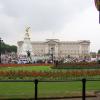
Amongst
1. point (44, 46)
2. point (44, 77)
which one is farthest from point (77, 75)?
point (44, 46)

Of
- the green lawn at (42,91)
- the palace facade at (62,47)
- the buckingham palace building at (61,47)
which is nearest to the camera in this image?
the green lawn at (42,91)

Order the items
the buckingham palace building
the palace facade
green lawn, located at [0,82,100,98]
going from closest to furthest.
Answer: green lawn, located at [0,82,100,98]
the buckingham palace building
the palace facade

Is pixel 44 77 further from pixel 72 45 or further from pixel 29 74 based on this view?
pixel 72 45

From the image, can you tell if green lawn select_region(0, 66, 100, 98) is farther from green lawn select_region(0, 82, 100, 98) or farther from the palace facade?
the palace facade

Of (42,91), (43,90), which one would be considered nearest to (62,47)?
(43,90)

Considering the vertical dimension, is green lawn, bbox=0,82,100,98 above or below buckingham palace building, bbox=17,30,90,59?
below

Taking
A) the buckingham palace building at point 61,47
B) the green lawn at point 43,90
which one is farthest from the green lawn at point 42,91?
the buckingham palace building at point 61,47

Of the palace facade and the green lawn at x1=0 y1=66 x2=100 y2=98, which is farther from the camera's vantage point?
the palace facade

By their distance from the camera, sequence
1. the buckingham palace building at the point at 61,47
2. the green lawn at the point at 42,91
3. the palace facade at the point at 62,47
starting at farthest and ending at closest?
the palace facade at the point at 62,47 < the buckingham palace building at the point at 61,47 < the green lawn at the point at 42,91

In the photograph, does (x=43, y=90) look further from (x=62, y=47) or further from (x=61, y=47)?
(x=62, y=47)

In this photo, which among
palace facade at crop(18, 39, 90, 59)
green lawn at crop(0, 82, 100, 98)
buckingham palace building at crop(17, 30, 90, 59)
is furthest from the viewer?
palace facade at crop(18, 39, 90, 59)

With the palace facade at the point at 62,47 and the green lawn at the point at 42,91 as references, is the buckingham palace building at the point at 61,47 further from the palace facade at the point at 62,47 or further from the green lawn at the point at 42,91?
the green lawn at the point at 42,91

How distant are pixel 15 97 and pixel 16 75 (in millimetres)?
10335

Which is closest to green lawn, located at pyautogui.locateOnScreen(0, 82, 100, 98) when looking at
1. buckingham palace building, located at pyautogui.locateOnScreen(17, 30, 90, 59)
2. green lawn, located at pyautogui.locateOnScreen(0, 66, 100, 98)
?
green lawn, located at pyautogui.locateOnScreen(0, 66, 100, 98)
